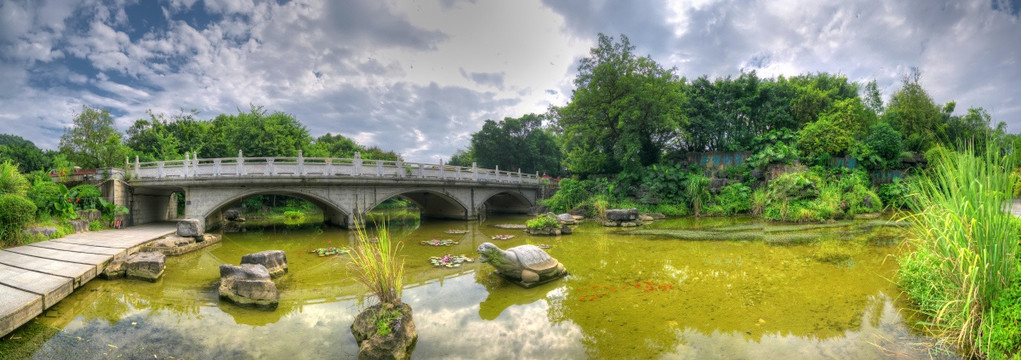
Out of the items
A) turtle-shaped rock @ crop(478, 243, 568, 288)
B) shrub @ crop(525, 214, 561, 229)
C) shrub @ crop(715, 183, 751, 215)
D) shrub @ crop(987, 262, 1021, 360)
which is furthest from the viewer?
shrub @ crop(715, 183, 751, 215)

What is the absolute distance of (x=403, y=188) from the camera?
16.4 metres

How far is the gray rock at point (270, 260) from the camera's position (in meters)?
7.27

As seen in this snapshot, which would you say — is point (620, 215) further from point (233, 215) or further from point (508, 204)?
point (233, 215)

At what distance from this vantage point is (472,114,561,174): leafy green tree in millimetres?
35438

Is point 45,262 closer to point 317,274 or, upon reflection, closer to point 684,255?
point 317,274

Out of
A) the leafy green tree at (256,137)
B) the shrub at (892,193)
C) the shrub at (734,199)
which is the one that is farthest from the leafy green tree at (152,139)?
the shrub at (892,193)

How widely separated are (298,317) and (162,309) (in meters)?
2.23

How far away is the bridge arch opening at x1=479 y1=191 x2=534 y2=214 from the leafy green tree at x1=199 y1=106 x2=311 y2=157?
12703 mm

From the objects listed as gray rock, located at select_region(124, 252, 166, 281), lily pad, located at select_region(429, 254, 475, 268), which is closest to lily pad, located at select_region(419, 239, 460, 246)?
lily pad, located at select_region(429, 254, 475, 268)

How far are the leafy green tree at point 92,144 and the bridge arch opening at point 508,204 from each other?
2028 cm

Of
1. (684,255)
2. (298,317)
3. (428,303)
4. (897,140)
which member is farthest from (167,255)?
(897,140)

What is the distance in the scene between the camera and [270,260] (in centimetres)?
739

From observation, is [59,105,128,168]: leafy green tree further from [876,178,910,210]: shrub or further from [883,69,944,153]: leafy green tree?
[883,69,944,153]: leafy green tree

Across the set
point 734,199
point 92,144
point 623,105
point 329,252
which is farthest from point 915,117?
point 92,144
